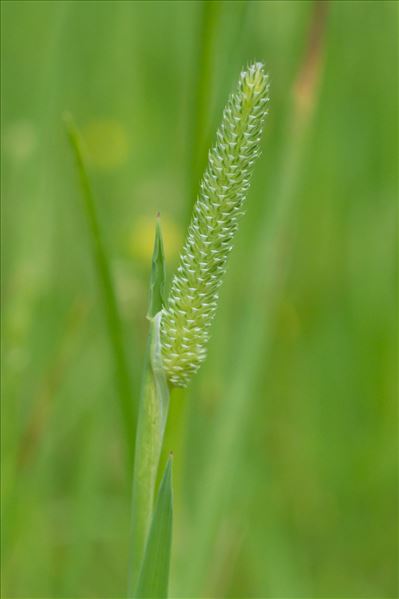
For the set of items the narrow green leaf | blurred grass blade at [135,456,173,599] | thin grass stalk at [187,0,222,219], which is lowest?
blurred grass blade at [135,456,173,599]

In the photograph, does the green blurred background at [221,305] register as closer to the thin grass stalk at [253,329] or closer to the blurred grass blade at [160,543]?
the thin grass stalk at [253,329]

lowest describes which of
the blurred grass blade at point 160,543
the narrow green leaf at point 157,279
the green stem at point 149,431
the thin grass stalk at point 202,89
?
the blurred grass blade at point 160,543

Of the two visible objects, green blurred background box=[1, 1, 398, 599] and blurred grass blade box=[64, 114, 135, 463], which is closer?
blurred grass blade box=[64, 114, 135, 463]

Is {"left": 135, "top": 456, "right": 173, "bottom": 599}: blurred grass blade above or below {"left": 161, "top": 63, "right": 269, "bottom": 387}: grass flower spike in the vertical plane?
below

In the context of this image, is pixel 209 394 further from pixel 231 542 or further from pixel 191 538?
pixel 191 538

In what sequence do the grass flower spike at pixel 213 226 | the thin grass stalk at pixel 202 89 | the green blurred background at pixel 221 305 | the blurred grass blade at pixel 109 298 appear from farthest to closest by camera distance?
the green blurred background at pixel 221 305, the thin grass stalk at pixel 202 89, the blurred grass blade at pixel 109 298, the grass flower spike at pixel 213 226

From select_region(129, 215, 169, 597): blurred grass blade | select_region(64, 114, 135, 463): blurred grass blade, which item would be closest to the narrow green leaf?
select_region(129, 215, 169, 597): blurred grass blade

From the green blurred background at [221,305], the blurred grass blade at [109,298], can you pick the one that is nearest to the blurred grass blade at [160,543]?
the green blurred background at [221,305]

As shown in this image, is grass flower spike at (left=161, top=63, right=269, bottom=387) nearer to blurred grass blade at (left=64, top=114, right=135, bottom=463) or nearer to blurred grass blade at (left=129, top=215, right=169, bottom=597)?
blurred grass blade at (left=129, top=215, right=169, bottom=597)
